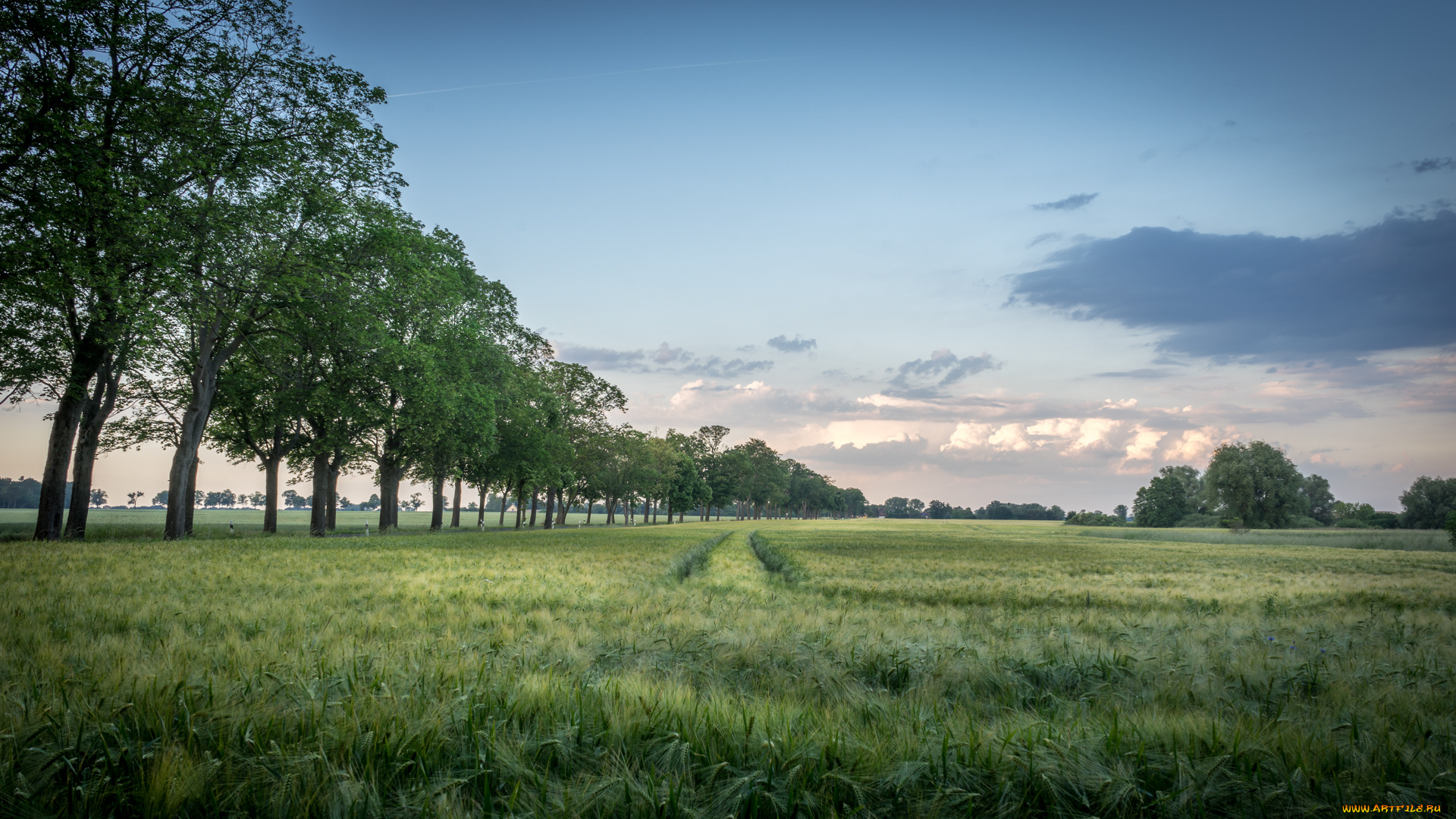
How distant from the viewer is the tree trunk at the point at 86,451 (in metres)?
21.6

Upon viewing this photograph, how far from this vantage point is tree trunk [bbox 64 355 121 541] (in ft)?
70.7

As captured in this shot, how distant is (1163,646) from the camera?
6180 millimetres

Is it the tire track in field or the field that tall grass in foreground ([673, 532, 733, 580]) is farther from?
the field

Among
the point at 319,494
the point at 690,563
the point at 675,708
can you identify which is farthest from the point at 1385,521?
the point at 319,494

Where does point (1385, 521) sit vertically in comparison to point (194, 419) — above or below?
below

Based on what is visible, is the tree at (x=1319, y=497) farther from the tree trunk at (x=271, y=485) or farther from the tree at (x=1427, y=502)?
the tree trunk at (x=271, y=485)

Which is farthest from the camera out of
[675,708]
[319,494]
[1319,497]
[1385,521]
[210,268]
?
[1319,497]

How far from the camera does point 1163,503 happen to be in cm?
12294

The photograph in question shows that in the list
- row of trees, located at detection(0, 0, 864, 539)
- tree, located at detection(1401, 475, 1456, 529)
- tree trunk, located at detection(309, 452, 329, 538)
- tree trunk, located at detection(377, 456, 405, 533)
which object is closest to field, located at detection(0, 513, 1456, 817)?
row of trees, located at detection(0, 0, 864, 539)

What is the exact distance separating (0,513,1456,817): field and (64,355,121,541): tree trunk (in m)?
18.4

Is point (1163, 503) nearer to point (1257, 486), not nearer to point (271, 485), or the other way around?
point (1257, 486)

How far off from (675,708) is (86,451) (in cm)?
3129

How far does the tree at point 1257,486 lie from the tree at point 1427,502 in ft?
71.9

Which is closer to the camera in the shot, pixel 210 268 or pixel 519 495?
pixel 210 268
